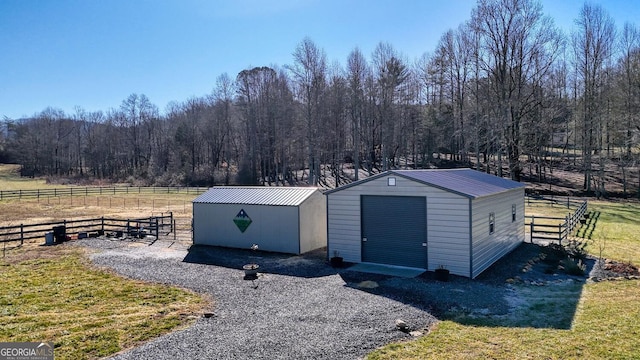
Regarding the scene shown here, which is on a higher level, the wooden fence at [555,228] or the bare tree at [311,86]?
the bare tree at [311,86]

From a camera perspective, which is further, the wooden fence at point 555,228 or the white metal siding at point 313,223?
the wooden fence at point 555,228

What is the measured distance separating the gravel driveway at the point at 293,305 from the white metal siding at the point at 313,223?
0.89 m

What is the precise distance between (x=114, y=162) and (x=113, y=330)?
233ft

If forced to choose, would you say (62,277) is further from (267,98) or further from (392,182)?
(267,98)

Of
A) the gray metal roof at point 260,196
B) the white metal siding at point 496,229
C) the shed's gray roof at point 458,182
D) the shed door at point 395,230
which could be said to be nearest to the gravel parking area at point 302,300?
the white metal siding at point 496,229

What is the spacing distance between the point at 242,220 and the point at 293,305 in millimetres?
7448

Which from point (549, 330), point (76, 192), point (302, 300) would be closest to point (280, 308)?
point (302, 300)

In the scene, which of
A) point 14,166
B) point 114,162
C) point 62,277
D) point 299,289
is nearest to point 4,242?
point 62,277

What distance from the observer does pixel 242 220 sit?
16.1 metres

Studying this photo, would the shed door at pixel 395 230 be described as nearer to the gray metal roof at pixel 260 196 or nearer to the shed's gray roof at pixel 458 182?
the shed's gray roof at pixel 458 182

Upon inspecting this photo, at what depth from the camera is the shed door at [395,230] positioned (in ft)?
40.2

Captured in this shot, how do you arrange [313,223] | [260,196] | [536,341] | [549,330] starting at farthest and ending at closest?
[260,196] → [313,223] → [549,330] → [536,341]

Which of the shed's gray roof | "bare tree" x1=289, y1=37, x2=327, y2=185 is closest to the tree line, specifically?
"bare tree" x1=289, y1=37, x2=327, y2=185

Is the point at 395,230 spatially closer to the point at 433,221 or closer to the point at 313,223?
the point at 433,221
